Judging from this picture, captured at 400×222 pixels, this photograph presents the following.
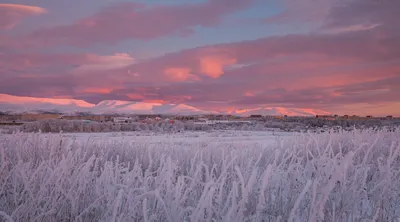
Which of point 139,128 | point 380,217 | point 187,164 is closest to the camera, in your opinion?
point 380,217

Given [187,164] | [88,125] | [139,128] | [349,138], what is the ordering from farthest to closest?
[139,128] < [88,125] < [349,138] < [187,164]

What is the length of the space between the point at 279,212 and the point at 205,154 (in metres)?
3.09

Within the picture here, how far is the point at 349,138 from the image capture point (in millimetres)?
8195

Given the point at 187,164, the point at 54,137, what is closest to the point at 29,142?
the point at 54,137

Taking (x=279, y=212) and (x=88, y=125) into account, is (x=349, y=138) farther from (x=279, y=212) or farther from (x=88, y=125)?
(x=88, y=125)

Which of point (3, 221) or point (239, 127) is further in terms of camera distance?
point (239, 127)

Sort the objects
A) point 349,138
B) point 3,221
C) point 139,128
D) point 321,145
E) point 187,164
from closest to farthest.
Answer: point 3,221
point 187,164
point 321,145
point 349,138
point 139,128

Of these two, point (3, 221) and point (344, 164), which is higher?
point (344, 164)

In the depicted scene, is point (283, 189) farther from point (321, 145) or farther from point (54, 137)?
point (54, 137)

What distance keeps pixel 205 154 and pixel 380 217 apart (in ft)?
11.3

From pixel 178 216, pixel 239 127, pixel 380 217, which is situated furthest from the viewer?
pixel 239 127

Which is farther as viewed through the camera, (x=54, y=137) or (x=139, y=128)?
(x=139, y=128)

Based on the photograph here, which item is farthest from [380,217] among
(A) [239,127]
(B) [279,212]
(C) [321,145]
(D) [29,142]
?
(A) [239,127]

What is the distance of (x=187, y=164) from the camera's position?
5.84m
